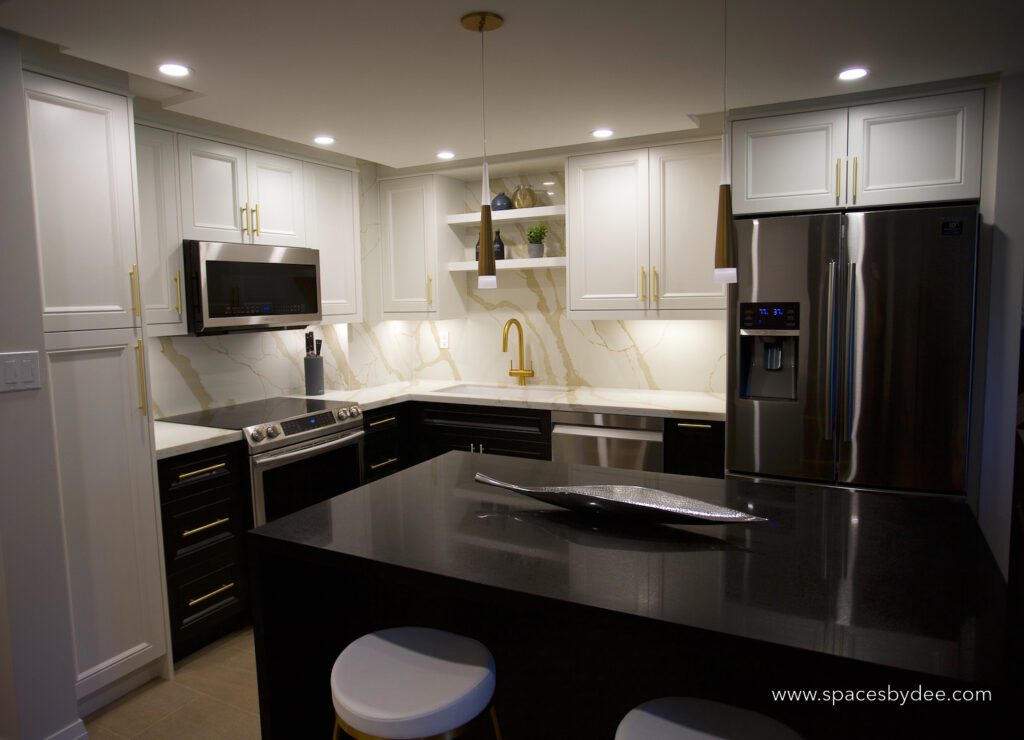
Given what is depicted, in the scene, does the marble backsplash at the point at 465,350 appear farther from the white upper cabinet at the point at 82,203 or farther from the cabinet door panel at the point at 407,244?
the white upper cabinet at the point at 82,203

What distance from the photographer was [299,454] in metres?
3.23

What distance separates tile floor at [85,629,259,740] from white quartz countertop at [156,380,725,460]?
3.01ft

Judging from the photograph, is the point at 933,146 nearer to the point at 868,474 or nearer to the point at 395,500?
the point at 868,474

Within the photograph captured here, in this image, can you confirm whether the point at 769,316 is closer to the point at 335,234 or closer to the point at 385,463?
the point at 385,463

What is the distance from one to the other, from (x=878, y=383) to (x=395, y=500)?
2.09 m

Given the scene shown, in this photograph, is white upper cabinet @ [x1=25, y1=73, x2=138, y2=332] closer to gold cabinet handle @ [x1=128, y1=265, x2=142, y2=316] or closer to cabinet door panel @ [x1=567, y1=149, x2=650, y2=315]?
gold cabinet handle @ [x1=128, y1=265, x2=142, y2=316]

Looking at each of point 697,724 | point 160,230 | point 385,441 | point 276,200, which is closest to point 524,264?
point 385,441

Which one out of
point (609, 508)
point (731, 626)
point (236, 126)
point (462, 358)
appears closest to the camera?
point (731, 626)

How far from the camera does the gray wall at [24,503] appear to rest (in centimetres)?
212

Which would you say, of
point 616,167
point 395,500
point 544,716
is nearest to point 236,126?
point 616,167

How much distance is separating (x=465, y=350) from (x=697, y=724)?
3.48 m

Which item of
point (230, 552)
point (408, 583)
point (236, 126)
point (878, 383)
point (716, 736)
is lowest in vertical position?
point (230, 552)

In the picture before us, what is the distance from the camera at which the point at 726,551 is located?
1543 mm

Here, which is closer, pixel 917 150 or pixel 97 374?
pixel 97 374
